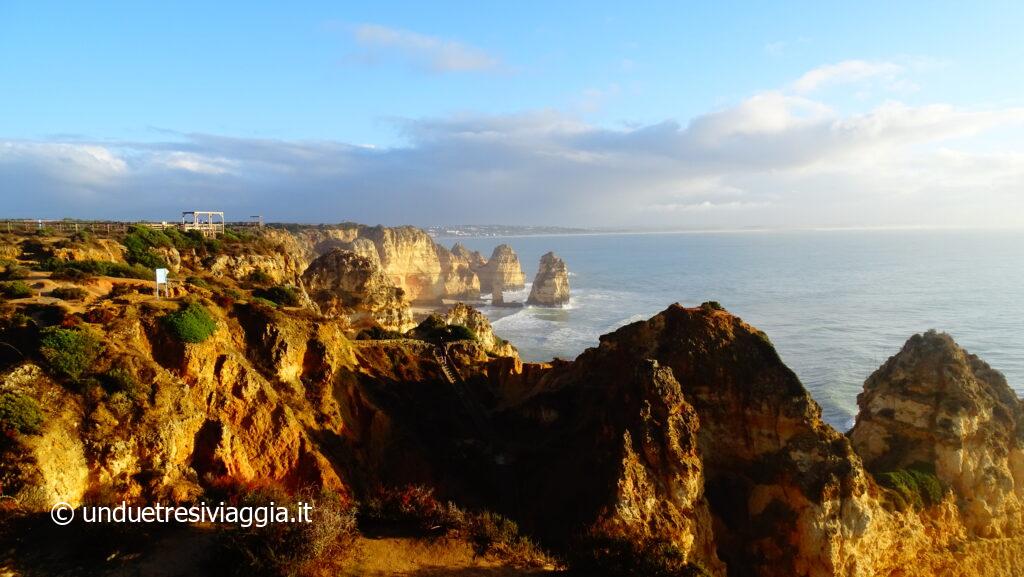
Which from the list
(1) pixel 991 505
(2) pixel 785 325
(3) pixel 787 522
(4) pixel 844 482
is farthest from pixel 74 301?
(2) pixel 785 325

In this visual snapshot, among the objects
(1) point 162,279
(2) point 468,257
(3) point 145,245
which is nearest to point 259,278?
(3) point 145,245

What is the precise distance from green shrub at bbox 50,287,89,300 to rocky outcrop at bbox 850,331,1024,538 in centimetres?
2896

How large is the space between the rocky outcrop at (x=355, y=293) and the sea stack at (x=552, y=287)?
52.8 meters

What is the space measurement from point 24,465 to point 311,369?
357 inches

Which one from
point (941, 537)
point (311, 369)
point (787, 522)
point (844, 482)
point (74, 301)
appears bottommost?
point (941, 537)

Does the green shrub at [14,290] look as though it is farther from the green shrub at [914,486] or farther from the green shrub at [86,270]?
the green shrub at [914,486]

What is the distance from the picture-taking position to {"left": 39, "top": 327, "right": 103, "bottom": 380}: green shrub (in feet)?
40.1

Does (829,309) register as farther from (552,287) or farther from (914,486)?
(914,486)

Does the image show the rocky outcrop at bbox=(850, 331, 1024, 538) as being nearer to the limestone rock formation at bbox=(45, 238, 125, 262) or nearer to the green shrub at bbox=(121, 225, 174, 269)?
the green shrub at bbox=(121, 225, 174, 269)

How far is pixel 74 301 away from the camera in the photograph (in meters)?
17.2

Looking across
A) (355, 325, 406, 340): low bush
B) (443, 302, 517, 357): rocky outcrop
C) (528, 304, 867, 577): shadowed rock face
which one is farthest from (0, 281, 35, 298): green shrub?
(443, 302, 517, 357): rocky outcrop

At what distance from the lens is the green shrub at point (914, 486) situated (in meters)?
18.1

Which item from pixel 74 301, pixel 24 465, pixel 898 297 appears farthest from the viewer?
pixel 898 297

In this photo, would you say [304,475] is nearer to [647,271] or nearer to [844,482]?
[844,482]
